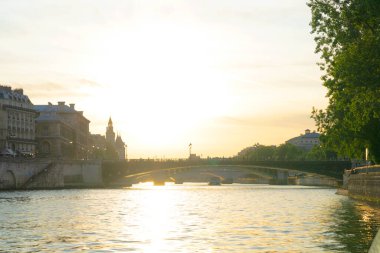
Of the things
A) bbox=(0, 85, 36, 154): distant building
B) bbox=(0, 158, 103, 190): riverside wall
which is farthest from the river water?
bbox=(0, 85, 36, 154): distant building

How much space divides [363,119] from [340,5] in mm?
9297

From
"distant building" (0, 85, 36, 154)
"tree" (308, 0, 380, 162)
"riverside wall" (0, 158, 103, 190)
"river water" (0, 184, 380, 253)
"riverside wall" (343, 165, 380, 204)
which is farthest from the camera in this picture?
"distant building" (0, 85, 36, 154)

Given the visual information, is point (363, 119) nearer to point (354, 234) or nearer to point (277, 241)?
point (354, 234)

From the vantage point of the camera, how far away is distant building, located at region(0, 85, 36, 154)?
172 metres

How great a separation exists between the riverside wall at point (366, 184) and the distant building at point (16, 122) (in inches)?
3918

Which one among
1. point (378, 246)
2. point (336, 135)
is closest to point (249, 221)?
point (336, 135)

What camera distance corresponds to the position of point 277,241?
113ft

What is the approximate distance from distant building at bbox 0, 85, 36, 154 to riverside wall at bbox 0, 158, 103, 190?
19709 mm

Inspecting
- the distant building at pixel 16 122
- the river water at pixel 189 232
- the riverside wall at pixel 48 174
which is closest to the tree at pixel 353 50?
the river water at pixel 189 232

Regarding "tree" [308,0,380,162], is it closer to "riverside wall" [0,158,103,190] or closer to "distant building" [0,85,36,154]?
"riverside wall" [0,158,103,190]

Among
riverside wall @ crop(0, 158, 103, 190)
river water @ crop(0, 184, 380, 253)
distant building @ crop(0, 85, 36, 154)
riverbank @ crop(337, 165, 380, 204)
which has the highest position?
distant building @ crop(0, 85, 36, 154)

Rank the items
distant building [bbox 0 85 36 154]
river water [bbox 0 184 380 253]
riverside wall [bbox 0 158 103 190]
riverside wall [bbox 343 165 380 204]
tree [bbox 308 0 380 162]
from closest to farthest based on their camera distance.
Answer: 1. river water [bbox 0 184 380 253]
2. tree [bbox 308 0 380 162]
3. riverside wall [bbox 343 165 380 204]
4. riverside wall [bbox 0 158 103 190]
5. distant building [bbox 0 85 36 154]

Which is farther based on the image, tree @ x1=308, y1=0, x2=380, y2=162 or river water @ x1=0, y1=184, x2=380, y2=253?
tree @ x1=308, y1=0, x2=380, y2=162

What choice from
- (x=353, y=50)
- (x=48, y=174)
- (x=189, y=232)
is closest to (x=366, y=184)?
→ (x=353, y=50)
